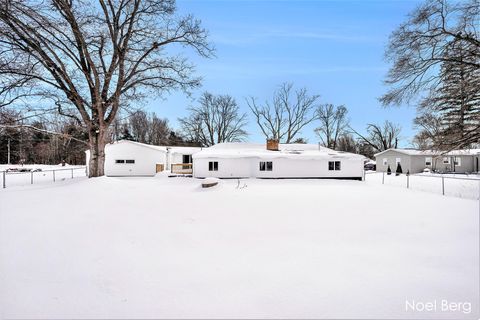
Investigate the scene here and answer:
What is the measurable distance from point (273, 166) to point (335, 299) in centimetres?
1882

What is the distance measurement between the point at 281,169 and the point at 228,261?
1785cm

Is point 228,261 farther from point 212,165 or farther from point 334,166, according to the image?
point 334,166

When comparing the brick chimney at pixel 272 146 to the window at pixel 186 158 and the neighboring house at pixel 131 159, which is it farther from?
the neighboring house at pixel 131 159

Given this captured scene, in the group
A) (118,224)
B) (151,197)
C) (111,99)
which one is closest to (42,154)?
(111,99)

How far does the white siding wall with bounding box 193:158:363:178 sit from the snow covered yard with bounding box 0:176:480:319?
12255 millimetres

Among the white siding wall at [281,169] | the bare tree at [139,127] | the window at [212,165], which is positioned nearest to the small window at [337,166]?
the white siding wall at [281,169]

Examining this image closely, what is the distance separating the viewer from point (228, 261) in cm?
514

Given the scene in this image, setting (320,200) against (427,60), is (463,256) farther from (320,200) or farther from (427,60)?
(427,60)

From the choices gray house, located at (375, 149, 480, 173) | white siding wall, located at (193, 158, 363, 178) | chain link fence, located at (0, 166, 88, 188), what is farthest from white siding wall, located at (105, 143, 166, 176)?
gray house, located at (375, 149, 480, 173)

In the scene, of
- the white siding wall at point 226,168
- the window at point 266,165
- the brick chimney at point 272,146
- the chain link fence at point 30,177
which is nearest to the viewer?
the chain link fence at point 30,177

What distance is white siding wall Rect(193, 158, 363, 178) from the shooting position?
22.1 m

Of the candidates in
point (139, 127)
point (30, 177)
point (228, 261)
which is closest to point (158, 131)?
point (139, 127)

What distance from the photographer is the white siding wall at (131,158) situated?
27.2 metres

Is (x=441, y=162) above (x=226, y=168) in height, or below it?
above
